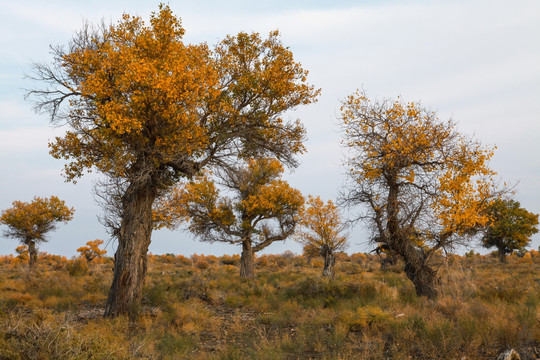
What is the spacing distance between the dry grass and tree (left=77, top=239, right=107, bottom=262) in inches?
988

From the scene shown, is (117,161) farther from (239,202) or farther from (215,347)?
(239,202)

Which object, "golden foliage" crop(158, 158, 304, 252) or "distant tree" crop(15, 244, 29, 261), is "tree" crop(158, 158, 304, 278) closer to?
"golden foliage" crop(158, 158, 304, 252)

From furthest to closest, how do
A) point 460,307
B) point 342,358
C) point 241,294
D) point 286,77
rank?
1. point 241,294
2. point 286,77
3. point 460,307
4. point 342,358

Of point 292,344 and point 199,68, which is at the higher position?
point 199,68

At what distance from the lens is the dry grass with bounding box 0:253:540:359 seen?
7258 mm

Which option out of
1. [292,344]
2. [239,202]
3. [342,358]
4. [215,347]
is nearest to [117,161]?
[215,347]

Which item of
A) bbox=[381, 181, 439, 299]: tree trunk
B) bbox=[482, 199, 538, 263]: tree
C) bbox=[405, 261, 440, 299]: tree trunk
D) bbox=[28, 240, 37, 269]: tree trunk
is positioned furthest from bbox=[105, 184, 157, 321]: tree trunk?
bbox=[482, 199, 538, 263]: tree

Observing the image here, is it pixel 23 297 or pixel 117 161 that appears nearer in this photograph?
pixel 117 161

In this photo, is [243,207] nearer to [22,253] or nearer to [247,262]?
[247,262]

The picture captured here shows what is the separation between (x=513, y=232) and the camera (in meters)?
42.0

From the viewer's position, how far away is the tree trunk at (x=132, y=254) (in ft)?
43.9

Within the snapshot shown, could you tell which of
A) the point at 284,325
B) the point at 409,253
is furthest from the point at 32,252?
the point at 409,253

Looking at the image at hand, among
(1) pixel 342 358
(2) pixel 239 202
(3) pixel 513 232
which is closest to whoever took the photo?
(1) pixel 342 358

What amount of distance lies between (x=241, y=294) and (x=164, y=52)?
1164 centimetres
